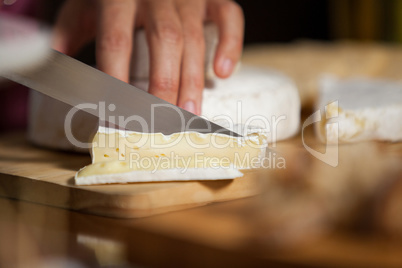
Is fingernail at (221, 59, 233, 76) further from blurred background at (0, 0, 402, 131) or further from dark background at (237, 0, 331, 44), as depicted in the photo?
dark background at (237, 0, 331, 44)

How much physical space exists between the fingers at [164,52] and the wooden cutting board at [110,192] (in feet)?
0.68

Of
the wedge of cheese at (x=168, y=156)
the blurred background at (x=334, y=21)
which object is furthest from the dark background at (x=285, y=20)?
the wedge of cheese at (x=168, y=156)

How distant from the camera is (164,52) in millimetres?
919

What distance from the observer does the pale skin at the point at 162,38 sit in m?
0.91

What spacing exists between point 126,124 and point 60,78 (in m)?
0.13

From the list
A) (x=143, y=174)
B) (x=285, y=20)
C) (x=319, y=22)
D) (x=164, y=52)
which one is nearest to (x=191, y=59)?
(x=164, y=52)

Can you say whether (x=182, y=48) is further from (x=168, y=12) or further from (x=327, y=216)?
(x=327, y=216)

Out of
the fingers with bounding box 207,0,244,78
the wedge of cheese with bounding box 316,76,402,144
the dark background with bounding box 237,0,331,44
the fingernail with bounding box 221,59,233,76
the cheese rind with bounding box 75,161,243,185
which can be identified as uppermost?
the dark background with bounding box 237,0,331,44

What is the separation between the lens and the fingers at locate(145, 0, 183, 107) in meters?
0.90

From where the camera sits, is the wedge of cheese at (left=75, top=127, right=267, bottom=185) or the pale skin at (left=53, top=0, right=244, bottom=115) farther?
the pale skin at (left=53, top=0, right=244, bottom=115)

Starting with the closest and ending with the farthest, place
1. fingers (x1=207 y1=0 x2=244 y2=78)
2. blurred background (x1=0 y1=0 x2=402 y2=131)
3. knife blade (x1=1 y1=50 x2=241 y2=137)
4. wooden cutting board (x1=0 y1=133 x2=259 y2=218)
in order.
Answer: wooden cutting board (x1=0 y1=133 x2=259 y2=218), knife blade (x1=1 y1=50 x2=241 y2=137), fingers (x1=207 y1=0 x2=244 y2=78), blurred background (x1=0 y1=0 x2=402 y2=131)

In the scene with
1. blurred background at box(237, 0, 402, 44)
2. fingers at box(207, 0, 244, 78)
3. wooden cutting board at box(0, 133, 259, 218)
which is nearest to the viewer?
wooden cutting board at box(0, 133, 259, 218)

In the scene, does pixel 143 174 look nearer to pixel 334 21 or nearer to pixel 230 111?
pixel 230 111

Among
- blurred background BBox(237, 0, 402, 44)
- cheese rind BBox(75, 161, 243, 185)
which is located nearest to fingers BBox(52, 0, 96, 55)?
cheese rind BBox(75, 161, 243, 185)
